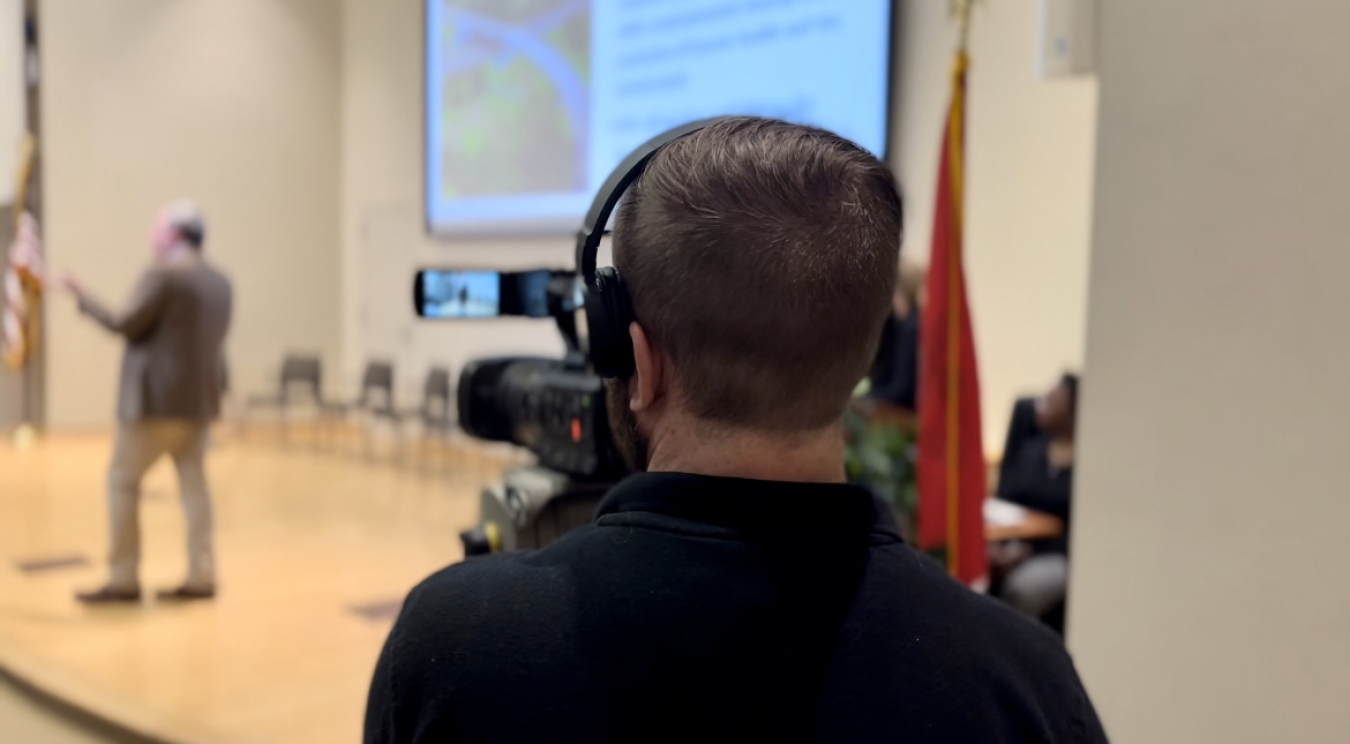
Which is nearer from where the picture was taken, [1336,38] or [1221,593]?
[1336,38]

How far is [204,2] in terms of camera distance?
705 centimetres

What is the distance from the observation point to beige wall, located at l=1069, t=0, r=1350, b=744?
57.6 inches

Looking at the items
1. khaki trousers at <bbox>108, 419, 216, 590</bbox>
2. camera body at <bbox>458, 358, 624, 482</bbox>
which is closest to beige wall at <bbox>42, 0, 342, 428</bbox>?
khaki trousers at <bbox>108, 419, 216, 590</bbox>

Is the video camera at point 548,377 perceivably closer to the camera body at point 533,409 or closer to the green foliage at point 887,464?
the camera body at point 533,409

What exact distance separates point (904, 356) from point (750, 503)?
131 inches

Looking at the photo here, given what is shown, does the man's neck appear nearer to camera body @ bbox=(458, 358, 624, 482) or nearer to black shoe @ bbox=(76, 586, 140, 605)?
camera body @ bbox=(458, 358, 624, 482)

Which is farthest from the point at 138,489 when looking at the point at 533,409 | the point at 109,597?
the point at 533,409

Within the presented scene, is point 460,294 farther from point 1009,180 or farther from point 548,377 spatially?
point 1009,180

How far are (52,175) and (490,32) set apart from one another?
2588 mm

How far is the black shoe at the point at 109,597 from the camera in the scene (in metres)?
3.68

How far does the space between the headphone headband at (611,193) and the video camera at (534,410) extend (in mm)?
291

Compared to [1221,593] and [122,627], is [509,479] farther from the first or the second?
[122,627]

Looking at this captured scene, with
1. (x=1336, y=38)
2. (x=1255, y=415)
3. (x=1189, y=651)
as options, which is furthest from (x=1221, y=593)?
(x=1336, y=38)

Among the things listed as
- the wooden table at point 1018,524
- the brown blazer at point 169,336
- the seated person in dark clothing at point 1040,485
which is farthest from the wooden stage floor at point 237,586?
the seated person in dark clothing at point 1040,485
